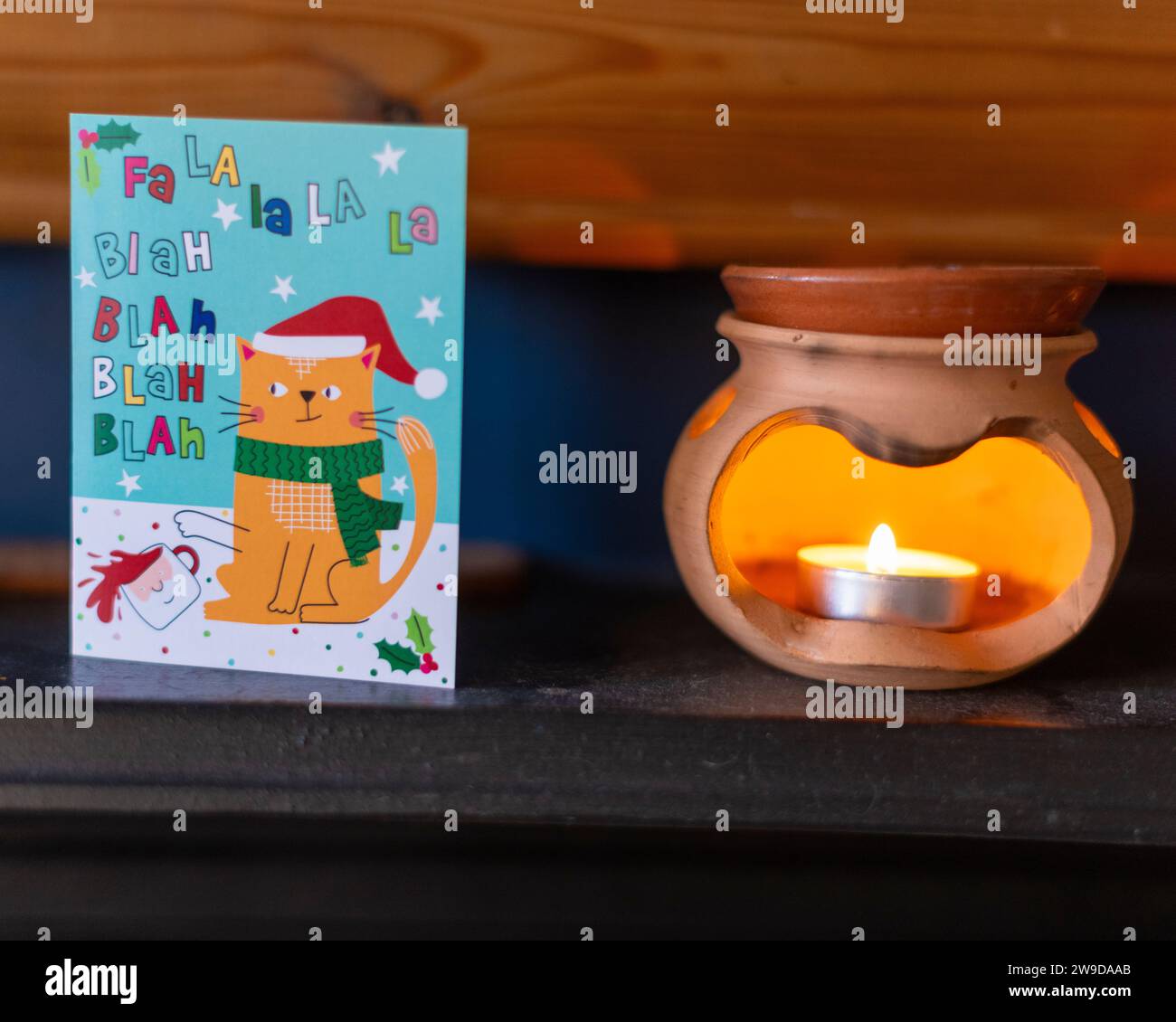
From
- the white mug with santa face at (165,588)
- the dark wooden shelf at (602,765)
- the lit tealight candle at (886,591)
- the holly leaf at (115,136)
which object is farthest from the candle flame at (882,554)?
the holly leaf at (115,136)

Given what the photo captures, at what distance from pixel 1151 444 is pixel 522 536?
57cm

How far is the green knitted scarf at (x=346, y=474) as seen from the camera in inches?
29.1

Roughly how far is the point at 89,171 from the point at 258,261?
123mm

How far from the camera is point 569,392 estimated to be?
1.03m

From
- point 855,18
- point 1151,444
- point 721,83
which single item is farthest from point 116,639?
point 1151,444

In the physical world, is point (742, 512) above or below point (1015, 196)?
below

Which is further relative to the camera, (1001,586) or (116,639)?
(1001,586)

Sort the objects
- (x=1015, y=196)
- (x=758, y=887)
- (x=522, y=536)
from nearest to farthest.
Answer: (x=758, y=887) → (x=1015, y=196) → (x=522, y=536)

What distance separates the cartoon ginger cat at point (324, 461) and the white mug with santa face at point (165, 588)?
3cm

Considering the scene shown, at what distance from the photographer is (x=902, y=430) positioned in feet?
2.37

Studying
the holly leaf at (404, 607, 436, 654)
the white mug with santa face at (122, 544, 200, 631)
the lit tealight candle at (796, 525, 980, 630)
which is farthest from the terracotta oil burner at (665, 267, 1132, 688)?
the white mug with santa face at (122, 544, 200, 631)

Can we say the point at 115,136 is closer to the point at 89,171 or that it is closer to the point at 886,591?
the point at 89,171

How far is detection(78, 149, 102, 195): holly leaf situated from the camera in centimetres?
74
